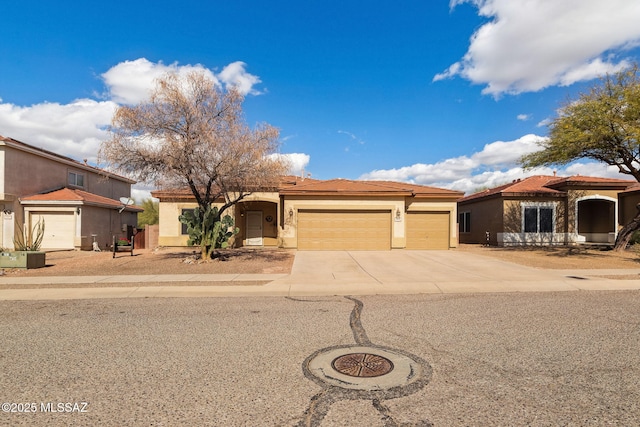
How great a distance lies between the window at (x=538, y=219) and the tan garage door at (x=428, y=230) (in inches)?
223

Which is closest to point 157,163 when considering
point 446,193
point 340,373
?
point 340,373

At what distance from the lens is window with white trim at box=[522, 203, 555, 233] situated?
23562 mm

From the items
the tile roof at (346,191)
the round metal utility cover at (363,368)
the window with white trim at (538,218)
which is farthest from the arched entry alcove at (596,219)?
the round metal utility cover at (363,368)

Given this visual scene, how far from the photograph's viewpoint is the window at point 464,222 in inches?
1138

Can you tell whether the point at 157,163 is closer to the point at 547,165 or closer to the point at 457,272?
the point at 457,272

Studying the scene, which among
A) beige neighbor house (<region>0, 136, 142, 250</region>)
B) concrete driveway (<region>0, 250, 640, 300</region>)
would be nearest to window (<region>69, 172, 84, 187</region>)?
A: beige neighbor house (<region>0, 136, 142, 250</region>)

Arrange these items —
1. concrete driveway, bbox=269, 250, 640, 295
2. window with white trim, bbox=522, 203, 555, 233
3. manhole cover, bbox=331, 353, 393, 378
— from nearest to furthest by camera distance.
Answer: manhole cover, bbox=331, 353, 393, 378
concrete driveway, bbox=269, 250, 640, 295
window with white trim, bbox=522, 203, 555, 233

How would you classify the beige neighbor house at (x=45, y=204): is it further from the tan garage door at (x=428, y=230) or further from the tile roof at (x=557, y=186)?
the tile roof at (x=557, y=186)

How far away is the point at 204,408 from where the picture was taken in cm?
339

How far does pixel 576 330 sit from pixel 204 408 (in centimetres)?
563

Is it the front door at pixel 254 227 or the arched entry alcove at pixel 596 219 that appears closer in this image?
the front door at pixel 254 227

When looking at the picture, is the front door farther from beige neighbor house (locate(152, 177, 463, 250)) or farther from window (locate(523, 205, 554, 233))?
window (locate(523, 205, 554, 233))

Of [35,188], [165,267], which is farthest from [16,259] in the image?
[35,188]

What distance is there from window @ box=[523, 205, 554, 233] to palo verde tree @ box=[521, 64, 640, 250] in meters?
4.66
